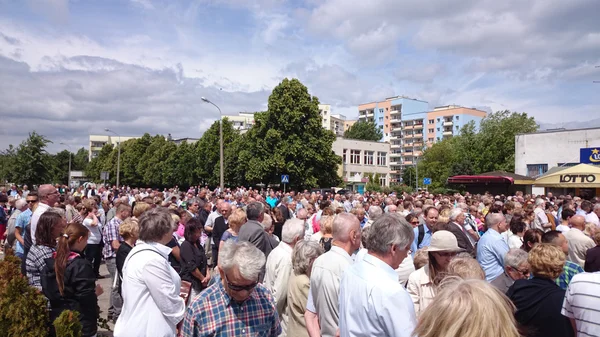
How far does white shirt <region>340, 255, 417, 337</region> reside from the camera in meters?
2.69

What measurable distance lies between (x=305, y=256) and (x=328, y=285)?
0.59m

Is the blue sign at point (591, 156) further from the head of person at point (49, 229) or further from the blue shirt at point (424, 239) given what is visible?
the head of person at point (49, 229)

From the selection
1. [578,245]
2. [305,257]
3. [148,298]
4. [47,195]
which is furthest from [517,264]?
[47,195]

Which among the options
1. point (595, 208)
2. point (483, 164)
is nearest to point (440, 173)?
point (483, 164)

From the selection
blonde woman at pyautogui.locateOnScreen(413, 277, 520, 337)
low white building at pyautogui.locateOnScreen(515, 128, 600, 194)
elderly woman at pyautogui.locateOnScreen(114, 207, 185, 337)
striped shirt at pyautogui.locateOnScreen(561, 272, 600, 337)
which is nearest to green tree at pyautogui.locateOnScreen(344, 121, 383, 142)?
low white building at pyautogui.locateOnScreen(515, 128, 600, 194)

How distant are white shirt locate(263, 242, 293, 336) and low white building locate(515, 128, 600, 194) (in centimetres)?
3932

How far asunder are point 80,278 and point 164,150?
66.5 m

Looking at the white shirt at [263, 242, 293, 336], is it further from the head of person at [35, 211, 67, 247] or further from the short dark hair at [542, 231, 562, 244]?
the short dark hair at [542, 231, 562, 244]

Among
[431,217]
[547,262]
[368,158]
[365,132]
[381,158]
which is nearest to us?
[547,262]

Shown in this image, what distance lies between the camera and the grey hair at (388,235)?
303 cm

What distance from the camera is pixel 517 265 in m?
4.52

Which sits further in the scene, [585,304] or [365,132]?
[365,132]

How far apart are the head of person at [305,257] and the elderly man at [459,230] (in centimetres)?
341

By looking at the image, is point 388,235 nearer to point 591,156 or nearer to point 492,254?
point 492,254
